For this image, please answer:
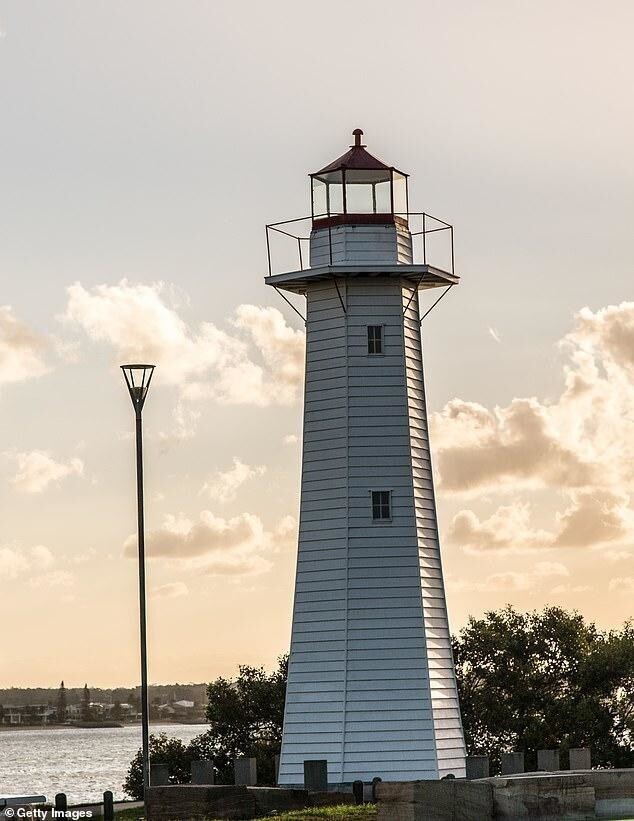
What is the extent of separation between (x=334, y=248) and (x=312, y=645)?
893 cm

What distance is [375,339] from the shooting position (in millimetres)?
36812

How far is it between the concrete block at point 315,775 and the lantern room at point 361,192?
39.9ft

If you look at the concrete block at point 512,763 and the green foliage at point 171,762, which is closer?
the concrete block at point 512,763

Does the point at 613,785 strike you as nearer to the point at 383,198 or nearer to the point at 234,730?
the point at 383,198

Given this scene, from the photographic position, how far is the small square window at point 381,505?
3603cm

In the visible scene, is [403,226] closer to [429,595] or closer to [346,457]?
[346,457]

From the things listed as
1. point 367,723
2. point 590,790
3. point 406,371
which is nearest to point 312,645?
point 367,723

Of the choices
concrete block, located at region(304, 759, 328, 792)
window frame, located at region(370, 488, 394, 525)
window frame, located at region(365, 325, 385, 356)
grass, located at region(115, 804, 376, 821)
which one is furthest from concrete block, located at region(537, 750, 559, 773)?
window frame, located at region(365, 325, 385, 356)

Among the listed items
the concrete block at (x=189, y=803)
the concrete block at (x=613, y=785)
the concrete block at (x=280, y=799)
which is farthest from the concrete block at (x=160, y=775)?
the concrete block at (x=613, y=785)

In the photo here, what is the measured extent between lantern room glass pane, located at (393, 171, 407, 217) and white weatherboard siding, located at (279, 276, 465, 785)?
6.46ft

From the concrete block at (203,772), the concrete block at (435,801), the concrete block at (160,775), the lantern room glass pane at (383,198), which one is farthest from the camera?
the lantern room glass pane at (383,198)

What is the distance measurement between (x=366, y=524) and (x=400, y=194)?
25.9ft

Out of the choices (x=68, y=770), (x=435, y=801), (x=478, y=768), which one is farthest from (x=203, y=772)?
(x=68, y=770)

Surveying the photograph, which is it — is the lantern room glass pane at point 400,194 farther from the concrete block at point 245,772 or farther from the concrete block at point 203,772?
the concrete block at point 203,772
